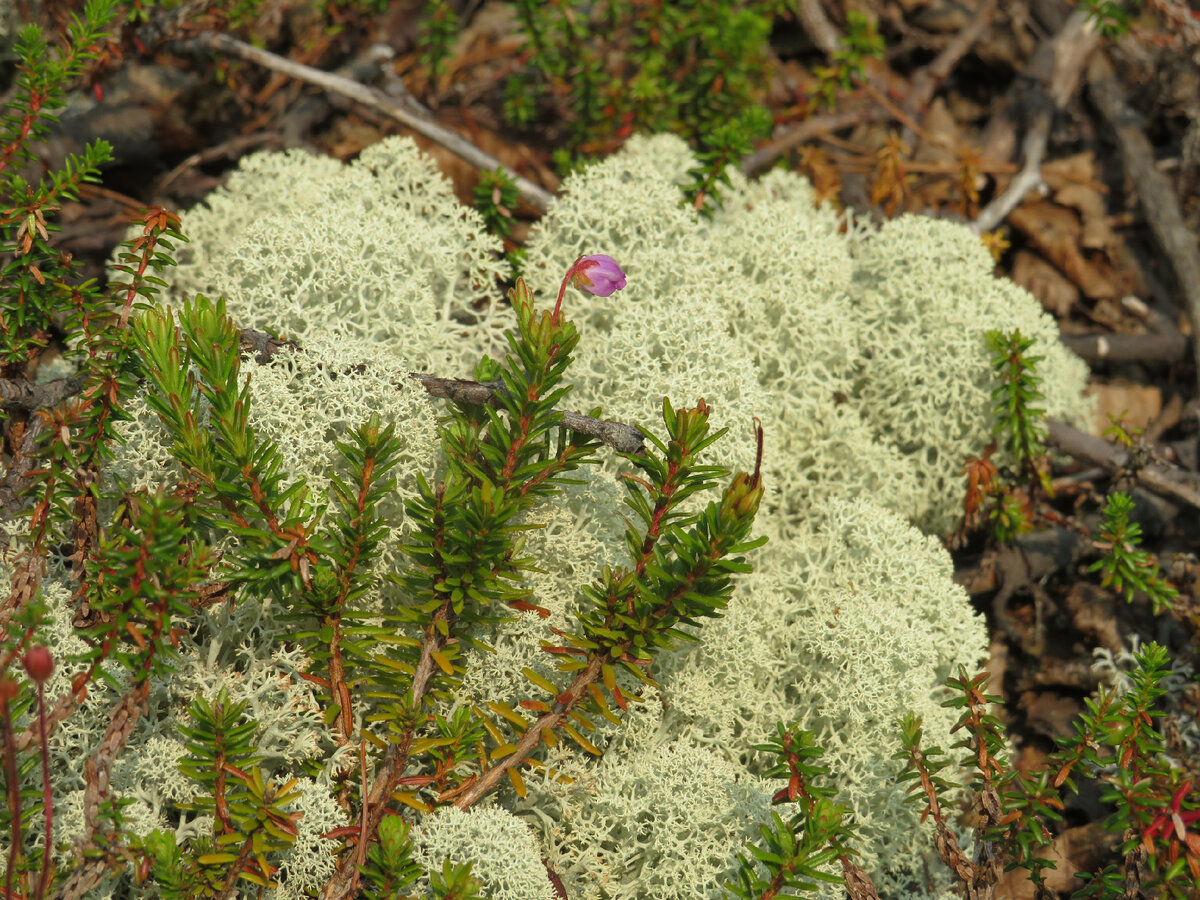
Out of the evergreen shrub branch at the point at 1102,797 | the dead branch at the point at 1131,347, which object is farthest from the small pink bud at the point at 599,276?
the dead branch at the point at 1131,347

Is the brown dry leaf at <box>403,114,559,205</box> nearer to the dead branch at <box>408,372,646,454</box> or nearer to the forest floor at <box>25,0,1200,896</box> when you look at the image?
the forest floor at <box>25,0,1200,896</box>

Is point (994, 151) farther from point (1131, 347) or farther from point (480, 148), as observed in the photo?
point (480, 148)

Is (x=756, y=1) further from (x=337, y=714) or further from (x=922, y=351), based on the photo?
(x=337, y=714)

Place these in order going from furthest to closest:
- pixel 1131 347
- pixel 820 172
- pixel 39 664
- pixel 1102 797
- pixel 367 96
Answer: pixel 820 172
pixel 1131 347
pixel 367 96
pixel 1102 797
pixel 39 664

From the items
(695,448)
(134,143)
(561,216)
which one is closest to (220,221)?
(134,143)

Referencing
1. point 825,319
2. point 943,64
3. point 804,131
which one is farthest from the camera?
point 943,64

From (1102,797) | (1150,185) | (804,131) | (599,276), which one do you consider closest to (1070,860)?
(1102,797)
